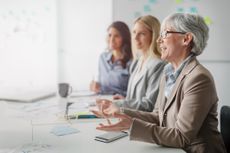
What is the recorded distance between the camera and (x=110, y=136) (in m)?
1.43

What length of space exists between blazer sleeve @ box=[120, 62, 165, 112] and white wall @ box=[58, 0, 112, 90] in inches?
85.6

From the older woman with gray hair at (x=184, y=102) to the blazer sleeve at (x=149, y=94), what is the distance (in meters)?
0.36

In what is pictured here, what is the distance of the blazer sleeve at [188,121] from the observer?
4.36 feet

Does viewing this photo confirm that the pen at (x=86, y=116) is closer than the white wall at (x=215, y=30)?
Yes

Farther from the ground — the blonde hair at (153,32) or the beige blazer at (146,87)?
the blonde hair at (153,32)

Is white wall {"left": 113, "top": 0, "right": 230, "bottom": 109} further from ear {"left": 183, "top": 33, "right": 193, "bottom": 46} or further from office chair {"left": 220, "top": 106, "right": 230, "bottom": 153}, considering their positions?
ear {"left": 183, "top": 33, "right": 193, "bottom": 46}

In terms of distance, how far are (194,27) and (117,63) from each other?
1370 millimetres

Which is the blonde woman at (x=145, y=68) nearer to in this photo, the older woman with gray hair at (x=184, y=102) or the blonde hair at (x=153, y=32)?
the blonde hair at (x=153, y=32)

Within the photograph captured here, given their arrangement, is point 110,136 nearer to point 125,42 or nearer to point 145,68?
point 145,68

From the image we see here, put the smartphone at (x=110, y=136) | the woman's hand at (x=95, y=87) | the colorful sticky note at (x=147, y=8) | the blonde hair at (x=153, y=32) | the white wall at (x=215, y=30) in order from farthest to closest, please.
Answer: the colorful sticky note at (x=147, y=8) → the white wall at (x=215, y=30) → the woman's hand at (x=95, y=87) → the blonde hair at (x=153, y=32) → the smartphone at (x=110, y=136)

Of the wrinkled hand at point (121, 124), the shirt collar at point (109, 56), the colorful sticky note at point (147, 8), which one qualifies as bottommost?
the wrinkled hand at point (121, 124)

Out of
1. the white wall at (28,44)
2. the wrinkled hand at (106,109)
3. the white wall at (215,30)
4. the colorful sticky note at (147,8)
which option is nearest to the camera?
the wrinkled hand at (106,109)

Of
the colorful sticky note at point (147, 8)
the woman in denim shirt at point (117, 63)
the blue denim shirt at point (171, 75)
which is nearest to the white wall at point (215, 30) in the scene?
the colorful sticky note at point (147, 8)

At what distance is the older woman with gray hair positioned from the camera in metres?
1.34
